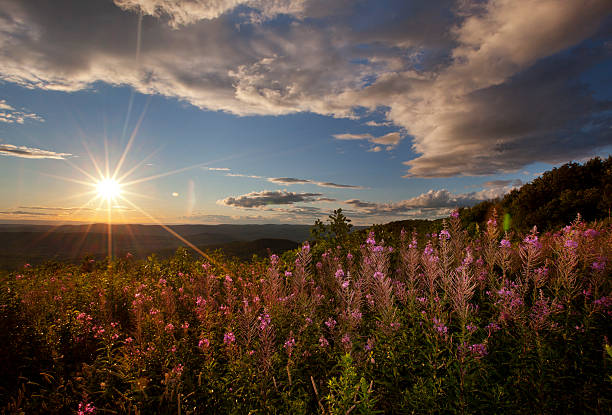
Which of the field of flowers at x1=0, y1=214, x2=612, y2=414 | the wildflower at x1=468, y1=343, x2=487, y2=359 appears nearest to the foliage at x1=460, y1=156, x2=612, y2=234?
the field of flowers at x1=0, y1=214, x2=612, y2=414

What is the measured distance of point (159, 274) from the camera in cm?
778

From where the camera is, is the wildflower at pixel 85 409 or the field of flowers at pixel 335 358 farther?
the wildflower at pixel 85 409

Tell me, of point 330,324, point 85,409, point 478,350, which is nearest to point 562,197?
point 478,350

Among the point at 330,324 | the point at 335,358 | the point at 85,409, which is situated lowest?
the point at 85,409

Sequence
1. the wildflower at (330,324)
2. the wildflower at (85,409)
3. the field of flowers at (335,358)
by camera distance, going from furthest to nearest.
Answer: the wildflower at (330,324) → the wildflower at (85,409) → the field of flowers at (335,358)

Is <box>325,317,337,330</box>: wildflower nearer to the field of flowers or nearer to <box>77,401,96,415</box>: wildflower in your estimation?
the field of flowers

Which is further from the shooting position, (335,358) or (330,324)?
(330,324)

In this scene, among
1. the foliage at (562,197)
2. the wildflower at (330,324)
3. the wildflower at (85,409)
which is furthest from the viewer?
the foliage at (562,197)

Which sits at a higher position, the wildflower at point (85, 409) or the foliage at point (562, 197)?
the foliage at point (562, 197)

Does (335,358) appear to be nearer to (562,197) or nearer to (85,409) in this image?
(85,409)

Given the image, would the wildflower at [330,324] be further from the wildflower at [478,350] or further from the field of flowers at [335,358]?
the wildflower at [478,350]

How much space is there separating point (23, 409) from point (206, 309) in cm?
195

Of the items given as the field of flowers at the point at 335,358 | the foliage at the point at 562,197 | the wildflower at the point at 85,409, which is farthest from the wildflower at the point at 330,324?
the foliage at the point at 562,197

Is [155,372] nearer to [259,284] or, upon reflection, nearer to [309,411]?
[309,411]
